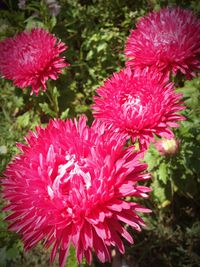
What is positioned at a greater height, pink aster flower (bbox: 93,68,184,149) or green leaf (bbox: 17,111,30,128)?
pink aster flower (bbox: 93,68,184,149)

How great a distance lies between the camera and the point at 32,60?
211 centimetres

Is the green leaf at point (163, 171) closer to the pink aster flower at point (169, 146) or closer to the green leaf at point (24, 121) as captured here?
the pink aster flower at point (169, 146)

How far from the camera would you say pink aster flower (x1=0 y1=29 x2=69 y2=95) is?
2.11 m

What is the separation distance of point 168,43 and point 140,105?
43 centimetres

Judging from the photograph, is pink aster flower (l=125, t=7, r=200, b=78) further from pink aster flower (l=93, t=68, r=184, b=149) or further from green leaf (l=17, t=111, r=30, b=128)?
green leaf (l=17, t=111, r=30, b=128)

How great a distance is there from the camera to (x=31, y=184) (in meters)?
1.38

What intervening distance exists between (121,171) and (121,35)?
262 cm

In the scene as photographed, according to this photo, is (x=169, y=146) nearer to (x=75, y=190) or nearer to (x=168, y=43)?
(x=168, y=43)

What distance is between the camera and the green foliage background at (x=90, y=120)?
2068 mm

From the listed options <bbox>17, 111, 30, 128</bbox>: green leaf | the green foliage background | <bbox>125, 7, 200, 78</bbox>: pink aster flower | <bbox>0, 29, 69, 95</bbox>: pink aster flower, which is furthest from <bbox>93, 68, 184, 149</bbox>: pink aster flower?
<bbox>17, 111, 30, 128</bbox>: green leaf

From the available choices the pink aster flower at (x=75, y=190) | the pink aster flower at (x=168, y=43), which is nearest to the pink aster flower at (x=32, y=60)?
the pink aster flower at (x=168, y=43)

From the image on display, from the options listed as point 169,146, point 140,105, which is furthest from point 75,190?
point 169,146

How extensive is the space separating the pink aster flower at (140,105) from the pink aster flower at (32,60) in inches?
21.8

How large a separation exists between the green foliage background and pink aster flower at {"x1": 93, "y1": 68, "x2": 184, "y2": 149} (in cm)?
41
